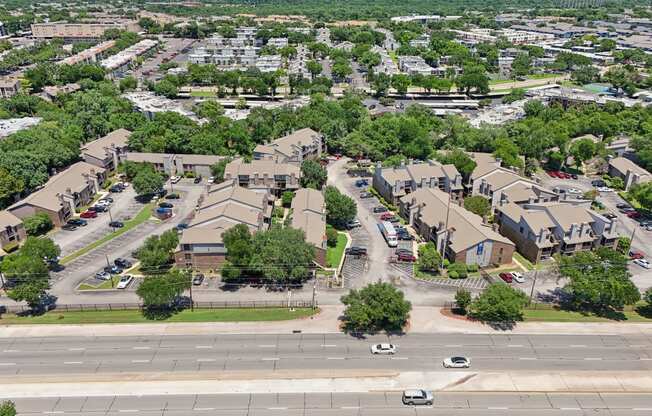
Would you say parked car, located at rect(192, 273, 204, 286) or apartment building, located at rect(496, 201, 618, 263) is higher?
apartment building, located at rect(496, 201, 618, 263)

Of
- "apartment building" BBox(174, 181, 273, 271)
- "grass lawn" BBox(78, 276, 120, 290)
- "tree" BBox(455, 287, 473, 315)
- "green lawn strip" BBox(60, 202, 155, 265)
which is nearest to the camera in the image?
"tree" BBox(455, 287, 473, 315)

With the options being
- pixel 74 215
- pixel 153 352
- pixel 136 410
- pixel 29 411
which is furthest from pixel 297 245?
pixel 74 215

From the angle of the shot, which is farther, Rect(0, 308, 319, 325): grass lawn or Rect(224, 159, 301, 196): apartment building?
Rect(224, 159, 301, 196): apartment building

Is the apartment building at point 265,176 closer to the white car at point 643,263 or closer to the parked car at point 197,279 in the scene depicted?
the parked car at point 197,279

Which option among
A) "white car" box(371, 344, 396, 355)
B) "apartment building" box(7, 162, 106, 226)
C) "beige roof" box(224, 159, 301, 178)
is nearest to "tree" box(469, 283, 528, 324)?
"white car" box(371, 344, 396, 355)

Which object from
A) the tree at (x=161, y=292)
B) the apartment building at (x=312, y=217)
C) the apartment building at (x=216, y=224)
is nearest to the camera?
the tree at (x=161, y=292)

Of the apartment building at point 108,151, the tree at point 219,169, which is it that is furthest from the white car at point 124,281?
the apartment building at point 108,151

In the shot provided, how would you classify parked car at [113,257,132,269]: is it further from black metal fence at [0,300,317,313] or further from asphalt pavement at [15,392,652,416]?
asphalt pavement at [15,392,652,416]
